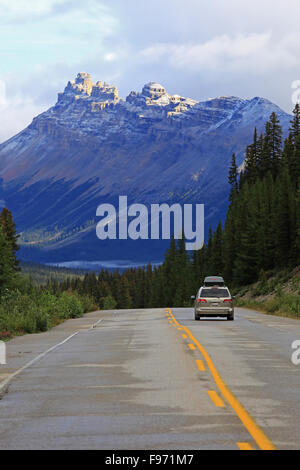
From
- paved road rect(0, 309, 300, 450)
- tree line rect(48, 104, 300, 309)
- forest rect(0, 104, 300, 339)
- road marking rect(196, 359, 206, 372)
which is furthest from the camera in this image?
tree line rect(48, 104, 300, 309)

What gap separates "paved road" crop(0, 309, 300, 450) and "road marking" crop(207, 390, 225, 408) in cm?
2

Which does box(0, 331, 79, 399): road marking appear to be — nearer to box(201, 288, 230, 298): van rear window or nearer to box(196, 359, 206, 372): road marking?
box(196, 359, 206, 372): road marking

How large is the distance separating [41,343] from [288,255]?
182 ft

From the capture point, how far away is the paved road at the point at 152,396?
29.1 feet

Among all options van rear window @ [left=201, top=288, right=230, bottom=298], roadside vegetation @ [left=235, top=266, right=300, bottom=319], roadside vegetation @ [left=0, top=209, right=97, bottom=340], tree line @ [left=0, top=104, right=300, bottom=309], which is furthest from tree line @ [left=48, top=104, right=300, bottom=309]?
van rear window @ [left=201, top=288, right=230, bottom=298]

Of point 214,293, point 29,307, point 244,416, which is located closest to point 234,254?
point 214,293

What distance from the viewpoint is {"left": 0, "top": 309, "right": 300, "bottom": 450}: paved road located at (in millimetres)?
8867

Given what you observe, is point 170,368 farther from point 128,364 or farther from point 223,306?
point 223,306

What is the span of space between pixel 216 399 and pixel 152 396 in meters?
1.10

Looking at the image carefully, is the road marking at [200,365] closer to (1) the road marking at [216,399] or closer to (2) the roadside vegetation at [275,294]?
(1) the road marking at [216,399]

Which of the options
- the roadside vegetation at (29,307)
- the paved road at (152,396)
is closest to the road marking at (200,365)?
the paved road at (152,396)

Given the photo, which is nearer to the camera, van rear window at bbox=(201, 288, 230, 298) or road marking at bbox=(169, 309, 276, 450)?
road marking at bbox=(169, 309, 276, 450)

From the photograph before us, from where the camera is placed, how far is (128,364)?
16766 millimetres
